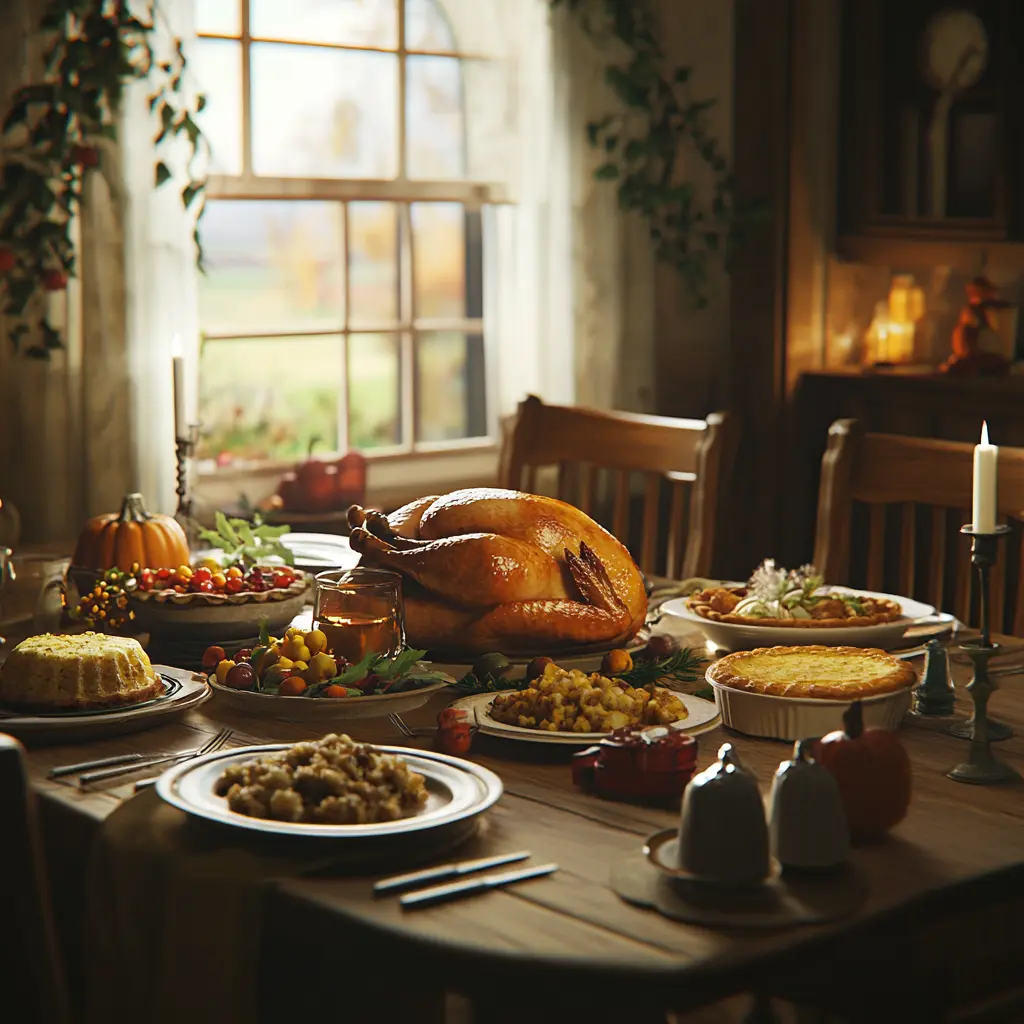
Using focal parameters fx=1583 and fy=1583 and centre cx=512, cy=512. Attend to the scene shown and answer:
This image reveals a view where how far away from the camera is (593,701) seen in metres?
1.41

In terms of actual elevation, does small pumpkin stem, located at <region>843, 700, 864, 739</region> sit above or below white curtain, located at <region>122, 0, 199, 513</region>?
below

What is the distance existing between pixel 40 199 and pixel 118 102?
26 centimetres

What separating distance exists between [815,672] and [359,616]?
0.44 m

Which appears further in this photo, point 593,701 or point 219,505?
point 219,505

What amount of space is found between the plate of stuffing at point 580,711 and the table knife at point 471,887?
0.27 meters

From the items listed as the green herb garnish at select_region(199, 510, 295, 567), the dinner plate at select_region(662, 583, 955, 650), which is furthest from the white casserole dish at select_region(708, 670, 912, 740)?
the green herb garnish at select_region(199, 510, 295, 567)

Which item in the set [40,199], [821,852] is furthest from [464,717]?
[40,199]

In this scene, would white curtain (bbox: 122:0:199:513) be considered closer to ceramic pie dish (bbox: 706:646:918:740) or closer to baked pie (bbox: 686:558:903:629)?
baked pie (bbox: 686:558:903:629)

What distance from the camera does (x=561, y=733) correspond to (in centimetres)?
137

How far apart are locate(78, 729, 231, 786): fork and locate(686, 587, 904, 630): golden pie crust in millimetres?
596

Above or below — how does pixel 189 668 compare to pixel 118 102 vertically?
below

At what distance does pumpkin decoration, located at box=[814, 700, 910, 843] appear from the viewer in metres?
1.15

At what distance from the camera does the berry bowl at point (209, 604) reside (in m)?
1.74

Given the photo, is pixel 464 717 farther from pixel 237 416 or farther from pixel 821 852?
pixel 237 416
